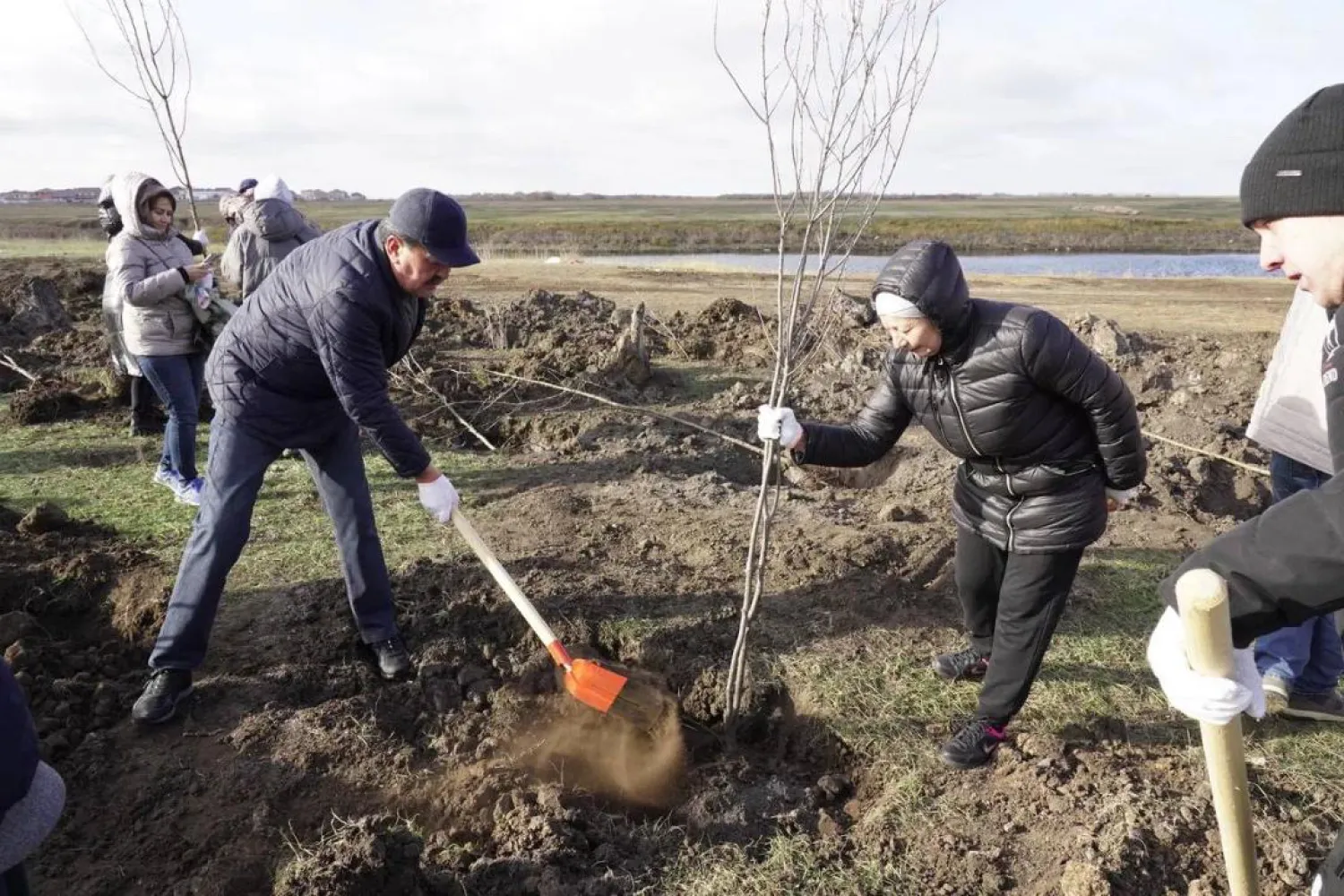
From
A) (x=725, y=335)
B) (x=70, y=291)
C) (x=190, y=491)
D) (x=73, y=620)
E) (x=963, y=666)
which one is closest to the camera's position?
(x=963, y=666)

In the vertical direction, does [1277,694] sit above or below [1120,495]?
below

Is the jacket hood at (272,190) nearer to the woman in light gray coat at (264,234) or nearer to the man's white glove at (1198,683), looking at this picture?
the woman in light gray coat at (264,234)

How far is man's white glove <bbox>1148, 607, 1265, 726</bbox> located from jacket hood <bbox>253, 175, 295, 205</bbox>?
5452 mm

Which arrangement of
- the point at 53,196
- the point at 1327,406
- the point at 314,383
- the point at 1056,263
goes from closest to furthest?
1. the point at 1327,406
2. the point at 314,383
3. the point at 1056,263
4. the point at 53,196

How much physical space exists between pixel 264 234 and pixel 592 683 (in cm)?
395

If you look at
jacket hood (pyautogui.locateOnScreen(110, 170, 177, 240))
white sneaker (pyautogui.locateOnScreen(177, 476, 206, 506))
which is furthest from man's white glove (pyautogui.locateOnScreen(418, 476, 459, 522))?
jacket hood (pyautogui.locateOnScreen(110, 170, 177, 240))

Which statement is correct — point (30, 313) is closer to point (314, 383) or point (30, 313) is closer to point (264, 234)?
point (264, 234)

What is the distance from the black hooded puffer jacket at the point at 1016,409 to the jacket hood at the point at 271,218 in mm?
4092

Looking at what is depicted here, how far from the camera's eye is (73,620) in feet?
13.2

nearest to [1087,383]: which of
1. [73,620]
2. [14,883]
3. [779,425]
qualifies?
[779,425]

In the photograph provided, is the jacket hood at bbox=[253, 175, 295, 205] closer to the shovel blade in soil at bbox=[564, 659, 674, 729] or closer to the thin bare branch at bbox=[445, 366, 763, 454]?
the thin bare branch at bbox=[445, 366, 763, 454]

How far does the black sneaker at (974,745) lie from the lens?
294 cm

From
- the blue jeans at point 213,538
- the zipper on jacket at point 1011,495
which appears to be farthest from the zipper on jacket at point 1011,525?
the blue jeans at point 213,538

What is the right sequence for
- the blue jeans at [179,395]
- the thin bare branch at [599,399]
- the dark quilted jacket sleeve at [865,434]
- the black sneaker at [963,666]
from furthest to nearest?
1. the thin bare branch at [599,399]
2. the blue jeans at [179,395]
3. the black sneaker at [963,666]
4. the dark quilted jacket sleeve at [865,434]
